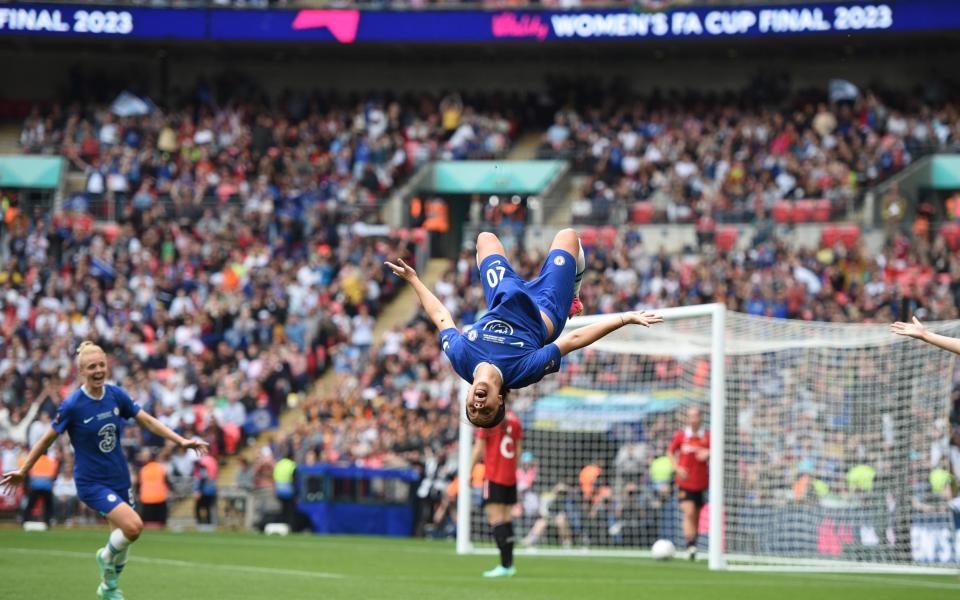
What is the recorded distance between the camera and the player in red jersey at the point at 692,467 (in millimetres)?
18766

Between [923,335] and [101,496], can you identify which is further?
[101,496]

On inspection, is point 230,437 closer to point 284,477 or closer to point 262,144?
point 284,477

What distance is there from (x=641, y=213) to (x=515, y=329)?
68.6ft

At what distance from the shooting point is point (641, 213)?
30688mm

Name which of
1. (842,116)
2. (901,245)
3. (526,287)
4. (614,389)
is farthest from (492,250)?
(842,116)

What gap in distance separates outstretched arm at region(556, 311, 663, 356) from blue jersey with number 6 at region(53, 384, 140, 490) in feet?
13.8

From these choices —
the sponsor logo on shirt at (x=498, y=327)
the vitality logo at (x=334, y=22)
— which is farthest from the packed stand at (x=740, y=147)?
the sponsor logo on shirt at (x=498, y=327)

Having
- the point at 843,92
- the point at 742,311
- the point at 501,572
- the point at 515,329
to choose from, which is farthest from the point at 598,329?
the point at 843,92

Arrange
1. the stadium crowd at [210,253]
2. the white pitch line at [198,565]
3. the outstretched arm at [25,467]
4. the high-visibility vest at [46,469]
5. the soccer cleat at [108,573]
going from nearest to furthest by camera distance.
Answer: the outstretched arm at [25,467]
the soccer cleat at [108,573]
the white pitch line at [198,565]
the high-visibility vest at [46,469]
the stadium crowd at [210,253]

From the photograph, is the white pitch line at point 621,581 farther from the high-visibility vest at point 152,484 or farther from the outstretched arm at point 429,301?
the outstretched arm at point 429,301

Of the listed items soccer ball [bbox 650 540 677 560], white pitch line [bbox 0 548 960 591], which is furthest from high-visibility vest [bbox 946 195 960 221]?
white pitch line [bbox 0 548 960 591]

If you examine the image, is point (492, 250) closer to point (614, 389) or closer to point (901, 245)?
point (614, 389)

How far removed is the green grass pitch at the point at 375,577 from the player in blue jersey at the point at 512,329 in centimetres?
366

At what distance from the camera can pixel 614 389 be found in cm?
2225
